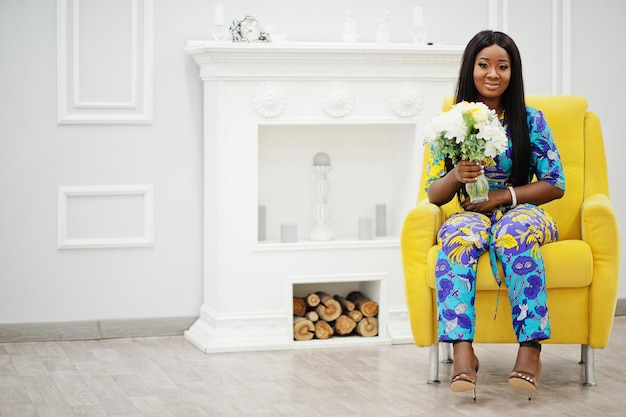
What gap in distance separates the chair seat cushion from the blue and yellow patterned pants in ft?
0.11

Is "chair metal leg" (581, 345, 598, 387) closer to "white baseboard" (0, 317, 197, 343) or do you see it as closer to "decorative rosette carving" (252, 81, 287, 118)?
"decorative rosette carving" (252, 81, 287, 118)

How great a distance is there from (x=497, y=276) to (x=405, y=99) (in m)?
1.21

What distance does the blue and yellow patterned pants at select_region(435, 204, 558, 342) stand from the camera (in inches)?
117

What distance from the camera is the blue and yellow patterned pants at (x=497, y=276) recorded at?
2980 millimetres

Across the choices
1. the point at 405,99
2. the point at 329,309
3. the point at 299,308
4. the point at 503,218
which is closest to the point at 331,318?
the point at 329,309

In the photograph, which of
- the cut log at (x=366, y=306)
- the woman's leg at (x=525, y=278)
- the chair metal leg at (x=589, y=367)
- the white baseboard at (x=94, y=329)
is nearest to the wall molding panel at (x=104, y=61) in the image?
the white baseboard at (x=94, y=329)

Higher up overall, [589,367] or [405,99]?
[405,99]

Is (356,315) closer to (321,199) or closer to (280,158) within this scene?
(321,199)

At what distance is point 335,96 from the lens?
13.0 feet

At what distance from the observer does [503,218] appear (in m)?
3.09

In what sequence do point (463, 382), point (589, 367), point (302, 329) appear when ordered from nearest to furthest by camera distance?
point (463, 382) → point (589, 367) → point (302, 329)

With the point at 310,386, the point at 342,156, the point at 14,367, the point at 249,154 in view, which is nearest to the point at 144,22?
the point at 249,154

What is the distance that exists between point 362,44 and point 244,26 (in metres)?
0.49

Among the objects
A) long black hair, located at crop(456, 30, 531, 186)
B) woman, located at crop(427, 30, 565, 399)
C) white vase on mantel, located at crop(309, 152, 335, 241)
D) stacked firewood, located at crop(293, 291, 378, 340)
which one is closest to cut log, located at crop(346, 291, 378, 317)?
stacked firewood, located at crop(293, 291, 378, 340)
